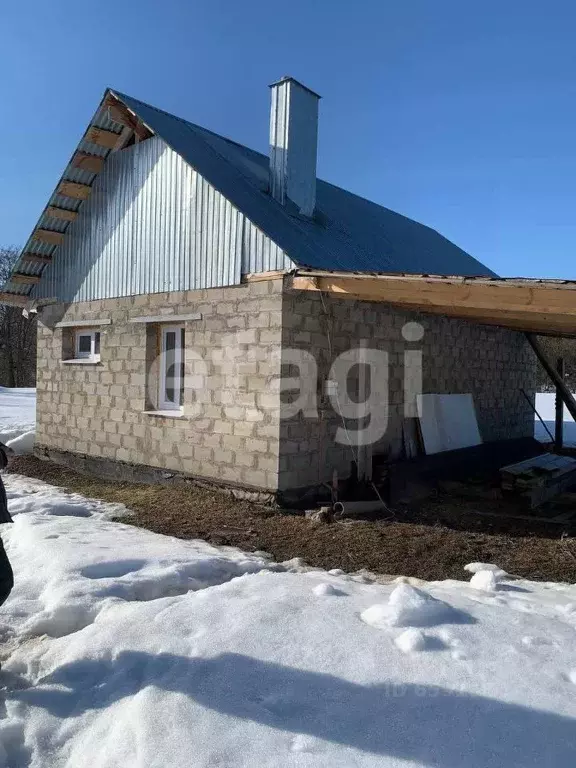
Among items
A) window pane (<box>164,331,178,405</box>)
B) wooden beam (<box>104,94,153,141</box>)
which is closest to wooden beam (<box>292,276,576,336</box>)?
window pane (<box>164,331,178,405</box>)

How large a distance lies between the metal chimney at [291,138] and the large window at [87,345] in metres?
4.18

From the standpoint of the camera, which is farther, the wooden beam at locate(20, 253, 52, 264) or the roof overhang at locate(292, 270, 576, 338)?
the wooden beam at locate(20, 253, 52, 264)

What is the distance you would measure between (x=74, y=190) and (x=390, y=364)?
241 inches

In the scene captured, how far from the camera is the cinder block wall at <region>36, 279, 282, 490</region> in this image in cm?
777

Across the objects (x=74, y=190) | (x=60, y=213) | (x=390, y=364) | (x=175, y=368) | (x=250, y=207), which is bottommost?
(x=175, y=368)

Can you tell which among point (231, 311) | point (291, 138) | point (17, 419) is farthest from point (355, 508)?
point (17, 419)

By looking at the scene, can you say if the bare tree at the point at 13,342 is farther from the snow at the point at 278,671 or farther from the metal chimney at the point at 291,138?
the snow at the point at 278,671

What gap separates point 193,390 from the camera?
868cm

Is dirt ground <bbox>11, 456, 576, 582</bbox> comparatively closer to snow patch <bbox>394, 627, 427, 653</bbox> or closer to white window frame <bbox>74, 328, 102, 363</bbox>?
snow patch <bbox>394, 627, 427, 653</bbox>

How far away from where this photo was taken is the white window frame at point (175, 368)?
9.23 metres

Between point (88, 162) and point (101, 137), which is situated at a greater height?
point (101, 137)

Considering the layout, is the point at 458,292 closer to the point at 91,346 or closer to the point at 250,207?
the point at 250,207

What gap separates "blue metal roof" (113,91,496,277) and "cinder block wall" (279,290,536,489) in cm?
71

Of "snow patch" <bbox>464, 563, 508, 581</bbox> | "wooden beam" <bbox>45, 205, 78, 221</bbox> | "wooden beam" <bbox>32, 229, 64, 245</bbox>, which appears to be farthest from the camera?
"wooden beam" <bbox>32, 229, 64, 245</bbox>
